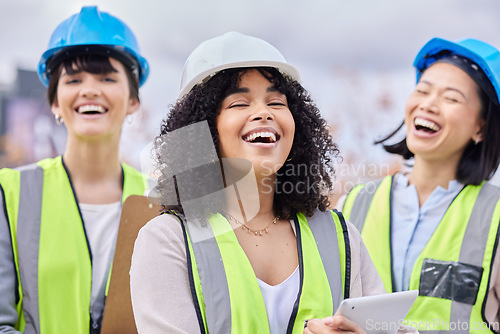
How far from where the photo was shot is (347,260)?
199cm

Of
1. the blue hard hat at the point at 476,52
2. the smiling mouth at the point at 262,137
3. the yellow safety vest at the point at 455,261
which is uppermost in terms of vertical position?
the blue hard hat at the point at 476,52

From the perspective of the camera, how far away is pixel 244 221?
6.77ft

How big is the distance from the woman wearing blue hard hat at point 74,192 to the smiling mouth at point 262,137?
4.08 feet

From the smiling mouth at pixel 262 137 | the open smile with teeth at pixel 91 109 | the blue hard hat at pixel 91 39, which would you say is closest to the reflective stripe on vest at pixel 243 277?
the smiling mouth at pixel 262 137

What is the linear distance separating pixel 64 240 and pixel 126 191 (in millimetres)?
456

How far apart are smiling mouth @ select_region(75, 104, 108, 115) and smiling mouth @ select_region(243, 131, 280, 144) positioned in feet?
4.72

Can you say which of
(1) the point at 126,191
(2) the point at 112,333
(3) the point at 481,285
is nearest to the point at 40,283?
(2) the point at 112,333

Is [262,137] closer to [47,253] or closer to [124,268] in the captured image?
[124,268]

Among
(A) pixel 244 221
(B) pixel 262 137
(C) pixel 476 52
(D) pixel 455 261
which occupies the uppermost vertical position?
(C) pixel 476 52

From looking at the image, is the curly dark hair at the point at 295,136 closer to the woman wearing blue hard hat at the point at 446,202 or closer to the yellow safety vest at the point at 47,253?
the woman wearing blue hard hat at the point at 446,202

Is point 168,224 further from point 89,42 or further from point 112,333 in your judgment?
point 89,42

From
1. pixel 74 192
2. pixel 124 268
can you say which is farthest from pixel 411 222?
Result: pixel 74 192

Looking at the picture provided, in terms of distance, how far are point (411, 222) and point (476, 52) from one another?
3.19 feet

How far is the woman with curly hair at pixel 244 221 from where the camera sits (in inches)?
69.2
